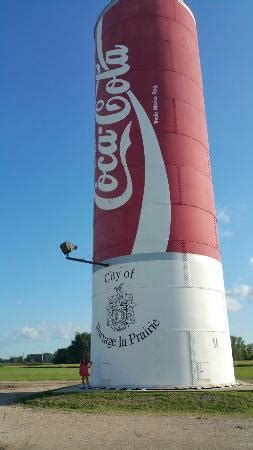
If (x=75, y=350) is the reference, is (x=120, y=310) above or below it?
below

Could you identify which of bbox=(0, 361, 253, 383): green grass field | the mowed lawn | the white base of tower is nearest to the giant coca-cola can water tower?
the white base of tower

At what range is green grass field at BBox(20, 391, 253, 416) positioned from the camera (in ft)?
45.0

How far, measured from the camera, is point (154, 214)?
1905 centimetres

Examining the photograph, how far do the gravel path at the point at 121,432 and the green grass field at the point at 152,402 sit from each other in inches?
37.1

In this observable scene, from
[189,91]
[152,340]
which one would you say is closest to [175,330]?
[152,340]

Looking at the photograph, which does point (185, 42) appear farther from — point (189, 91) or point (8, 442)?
point (8, 442)

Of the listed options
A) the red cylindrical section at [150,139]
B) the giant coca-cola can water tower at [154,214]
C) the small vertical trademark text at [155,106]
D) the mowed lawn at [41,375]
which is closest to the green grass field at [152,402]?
the giant coca-cola can water tower at [154,214]

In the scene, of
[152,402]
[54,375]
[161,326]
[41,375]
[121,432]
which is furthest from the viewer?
[41,375]

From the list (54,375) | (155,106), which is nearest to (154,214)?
(155,106)

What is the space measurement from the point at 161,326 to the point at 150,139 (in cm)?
794

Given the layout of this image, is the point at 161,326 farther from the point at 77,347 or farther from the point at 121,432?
the point at 77,347

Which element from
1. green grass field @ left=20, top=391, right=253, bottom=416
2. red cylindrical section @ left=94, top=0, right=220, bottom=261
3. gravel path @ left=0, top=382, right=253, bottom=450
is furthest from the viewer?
red cylindrical section @ left=94, top=0, right=220, bottom=261

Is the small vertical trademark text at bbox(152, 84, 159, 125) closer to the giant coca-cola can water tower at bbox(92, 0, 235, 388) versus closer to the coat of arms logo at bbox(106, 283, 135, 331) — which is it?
the giant coca-cola can water tower at bbox(92, 0, 235, 388)

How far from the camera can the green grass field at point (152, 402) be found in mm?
13711
